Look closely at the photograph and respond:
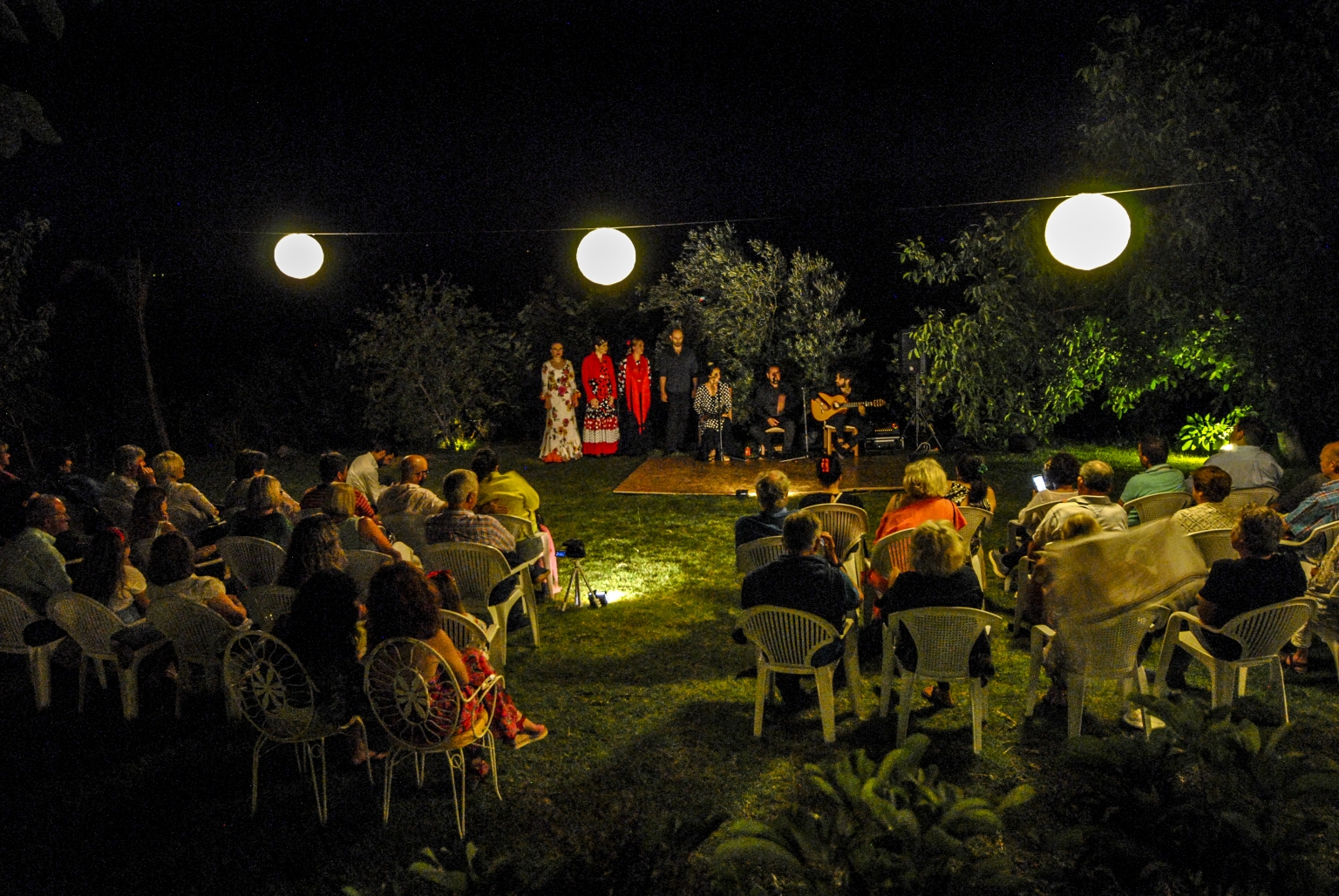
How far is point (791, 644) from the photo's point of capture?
13.8 feet

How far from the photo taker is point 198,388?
1361 centimetres

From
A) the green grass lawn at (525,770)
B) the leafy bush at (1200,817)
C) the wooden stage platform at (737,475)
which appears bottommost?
the green grass lawn at (525,770)

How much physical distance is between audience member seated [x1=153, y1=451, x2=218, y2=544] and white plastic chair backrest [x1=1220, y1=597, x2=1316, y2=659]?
5.70 metres

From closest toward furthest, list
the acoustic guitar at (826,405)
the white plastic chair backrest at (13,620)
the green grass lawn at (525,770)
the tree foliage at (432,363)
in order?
1. the green grass lawn at (525,770)
2. the white plastic chair backrest at (13,620)
3. the acoustic guitar at (826,405)
4. the tree foliage at (432,363)

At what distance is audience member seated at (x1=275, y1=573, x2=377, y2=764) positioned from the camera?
3.82 metres

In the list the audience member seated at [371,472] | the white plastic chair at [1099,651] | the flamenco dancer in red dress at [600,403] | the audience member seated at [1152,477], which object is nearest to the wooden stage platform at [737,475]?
the flamenco dancer in red dress at [600,403]

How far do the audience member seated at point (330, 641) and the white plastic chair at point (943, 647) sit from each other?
2.23 m

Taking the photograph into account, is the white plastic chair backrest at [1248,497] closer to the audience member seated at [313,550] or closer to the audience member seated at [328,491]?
the audience member seated at [313,550]

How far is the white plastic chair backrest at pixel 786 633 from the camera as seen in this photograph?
412cm

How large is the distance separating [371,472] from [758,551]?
132 inches

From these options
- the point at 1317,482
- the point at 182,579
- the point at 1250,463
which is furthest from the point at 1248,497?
the point at 182,579

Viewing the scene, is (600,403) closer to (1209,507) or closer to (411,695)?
(1209,507)

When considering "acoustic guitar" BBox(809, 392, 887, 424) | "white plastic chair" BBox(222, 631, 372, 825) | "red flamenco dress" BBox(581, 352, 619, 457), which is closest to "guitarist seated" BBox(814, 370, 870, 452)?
"acoustic guitar" BBox(809, 392, 887, 424)

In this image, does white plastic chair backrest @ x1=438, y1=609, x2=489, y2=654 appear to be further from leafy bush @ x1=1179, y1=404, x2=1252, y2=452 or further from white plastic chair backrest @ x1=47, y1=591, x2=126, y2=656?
leafy bush @ x1=1179, y1=404, x2=1252, y2=452
